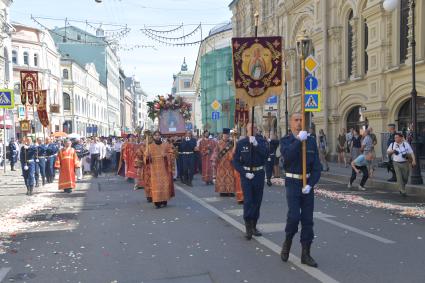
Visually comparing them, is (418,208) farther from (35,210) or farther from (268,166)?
(35,210)

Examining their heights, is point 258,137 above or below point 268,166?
above

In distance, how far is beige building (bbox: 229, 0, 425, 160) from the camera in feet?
64.7

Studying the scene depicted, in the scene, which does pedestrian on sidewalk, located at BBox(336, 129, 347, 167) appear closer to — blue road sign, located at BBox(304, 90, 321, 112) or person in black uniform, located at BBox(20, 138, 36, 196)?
blue road sign, located at BBox(304, 90, 321, 112)

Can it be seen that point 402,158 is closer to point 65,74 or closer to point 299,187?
point 299,187

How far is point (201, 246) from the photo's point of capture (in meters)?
7.01

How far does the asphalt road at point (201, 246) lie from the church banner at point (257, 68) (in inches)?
88.3

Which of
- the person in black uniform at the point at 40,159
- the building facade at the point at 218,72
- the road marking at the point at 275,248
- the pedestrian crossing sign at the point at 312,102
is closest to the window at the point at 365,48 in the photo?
the pedestrian crossing sign at the point at 312,102

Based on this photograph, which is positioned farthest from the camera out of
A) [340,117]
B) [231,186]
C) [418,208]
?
[340,117]

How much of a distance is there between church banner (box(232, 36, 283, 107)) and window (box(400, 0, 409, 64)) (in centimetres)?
1274

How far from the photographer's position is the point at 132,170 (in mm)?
17328

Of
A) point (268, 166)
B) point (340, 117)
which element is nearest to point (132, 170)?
point (268, 166)

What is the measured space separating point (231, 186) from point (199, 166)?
926 cm

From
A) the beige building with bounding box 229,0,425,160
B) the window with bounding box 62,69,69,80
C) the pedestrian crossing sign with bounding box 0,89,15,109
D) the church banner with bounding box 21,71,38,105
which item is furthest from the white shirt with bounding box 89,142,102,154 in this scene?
the window with bounding box 62,69,69,80

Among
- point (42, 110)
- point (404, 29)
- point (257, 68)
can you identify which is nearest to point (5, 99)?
point (42, 110)
